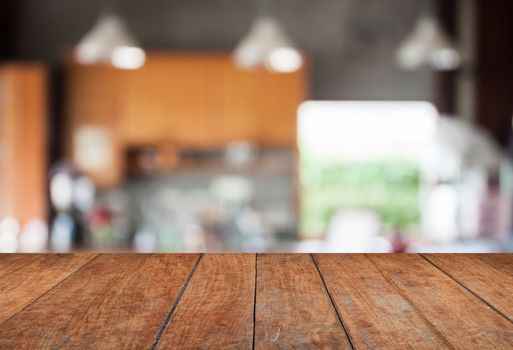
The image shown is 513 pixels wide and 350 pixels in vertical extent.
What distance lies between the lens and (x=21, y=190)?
6781 mm

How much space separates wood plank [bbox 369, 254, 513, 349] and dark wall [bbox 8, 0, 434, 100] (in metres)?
5.83

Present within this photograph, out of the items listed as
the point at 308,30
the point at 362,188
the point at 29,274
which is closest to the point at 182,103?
the point at 308,30

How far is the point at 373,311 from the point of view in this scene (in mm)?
1170

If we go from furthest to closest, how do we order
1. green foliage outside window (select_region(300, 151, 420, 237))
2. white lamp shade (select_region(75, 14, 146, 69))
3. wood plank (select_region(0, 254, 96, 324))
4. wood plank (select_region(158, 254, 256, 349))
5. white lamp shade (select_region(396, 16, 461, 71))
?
green foliage outside window (select_region(300, 151, 420, 237)), white lamp shade (select_region(396, 16, 461, 71)), white lamp shade (select_region(75, 14, 146, 69)), wood plank (select_region(0, 254, 96, 324)), wood plank (select_region(158, 254, 256, 349))

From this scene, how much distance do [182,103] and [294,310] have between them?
590 centimetres

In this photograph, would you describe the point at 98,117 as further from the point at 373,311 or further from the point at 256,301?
the point at 373,311

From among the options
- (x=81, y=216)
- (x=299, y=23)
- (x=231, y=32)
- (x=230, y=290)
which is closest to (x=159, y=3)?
(x=231, y=32)

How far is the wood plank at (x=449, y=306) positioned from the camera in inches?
40.4

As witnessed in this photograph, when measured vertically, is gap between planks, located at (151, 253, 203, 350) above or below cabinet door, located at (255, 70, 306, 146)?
below

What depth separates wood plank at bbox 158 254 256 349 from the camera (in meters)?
1.00

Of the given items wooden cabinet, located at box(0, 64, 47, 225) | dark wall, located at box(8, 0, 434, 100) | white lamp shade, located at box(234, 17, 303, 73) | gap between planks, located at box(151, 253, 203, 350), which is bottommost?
gap between planks, located at box(151, 253, 203, 350)

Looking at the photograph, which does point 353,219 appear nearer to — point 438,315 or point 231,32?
point 231,32

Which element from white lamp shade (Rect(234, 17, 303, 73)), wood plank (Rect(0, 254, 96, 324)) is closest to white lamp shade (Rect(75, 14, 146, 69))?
white lamp shade (Rect(234, 17, 303, 73))

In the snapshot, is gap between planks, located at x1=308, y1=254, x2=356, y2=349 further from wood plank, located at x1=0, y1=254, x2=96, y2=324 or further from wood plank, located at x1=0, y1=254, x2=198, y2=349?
wood plank, located at x1=0, y1=254, x2=96, y2=324
